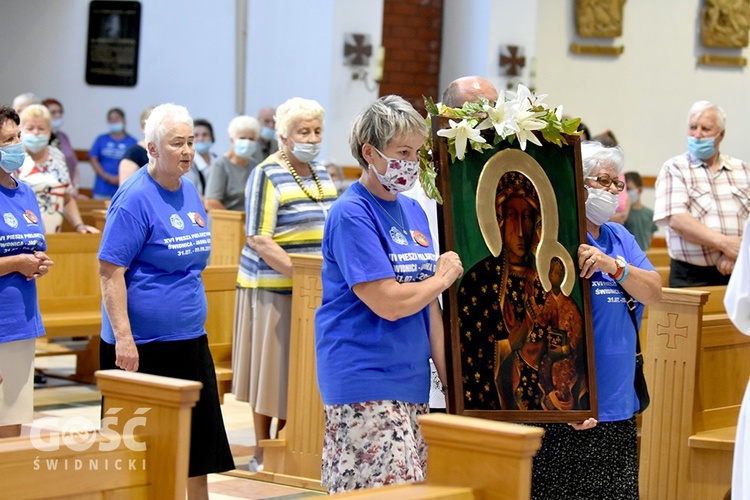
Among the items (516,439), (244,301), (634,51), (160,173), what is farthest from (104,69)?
(516,439)

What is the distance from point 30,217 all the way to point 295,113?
139 centimetres

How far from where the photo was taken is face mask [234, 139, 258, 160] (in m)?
7.62

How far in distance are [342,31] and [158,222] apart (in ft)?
23.0

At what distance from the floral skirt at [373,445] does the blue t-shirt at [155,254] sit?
109cm

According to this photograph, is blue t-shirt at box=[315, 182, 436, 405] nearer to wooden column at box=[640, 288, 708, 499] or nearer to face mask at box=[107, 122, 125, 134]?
wooden column at box=[640, 288, 708, 499]

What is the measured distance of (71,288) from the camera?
24.2 feet

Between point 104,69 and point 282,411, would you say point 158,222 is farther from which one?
point 104,69

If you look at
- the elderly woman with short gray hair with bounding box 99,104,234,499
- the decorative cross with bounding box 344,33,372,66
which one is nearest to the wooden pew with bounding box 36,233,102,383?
the elderly woman with short gray hair with bounding box 99,104,234,499

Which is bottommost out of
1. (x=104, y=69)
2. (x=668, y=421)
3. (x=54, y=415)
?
(x=54, y=415)

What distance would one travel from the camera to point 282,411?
541 centimetres

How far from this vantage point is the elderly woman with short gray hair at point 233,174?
7.67 metres

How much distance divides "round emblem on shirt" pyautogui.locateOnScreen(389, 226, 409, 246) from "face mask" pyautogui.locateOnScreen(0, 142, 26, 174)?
73.5 inches

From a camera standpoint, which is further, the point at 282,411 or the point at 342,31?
the point at 342,31

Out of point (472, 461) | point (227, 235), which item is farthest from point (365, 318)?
point (227, 235)
